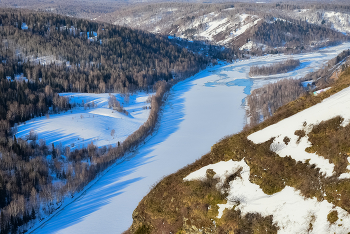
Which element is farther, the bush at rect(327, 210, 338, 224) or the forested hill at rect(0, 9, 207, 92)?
the forested hill at rect(0, 9, 207, 92)

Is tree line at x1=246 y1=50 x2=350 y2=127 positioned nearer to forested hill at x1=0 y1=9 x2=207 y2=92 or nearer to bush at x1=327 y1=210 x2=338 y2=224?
forested hill at x1=0 y1=9 x2=207 y2=92

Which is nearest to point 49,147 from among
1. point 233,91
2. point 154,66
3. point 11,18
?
point 233,91

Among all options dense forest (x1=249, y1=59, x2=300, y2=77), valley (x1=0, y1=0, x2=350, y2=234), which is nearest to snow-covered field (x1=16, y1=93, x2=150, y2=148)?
valley (x1=0, y1=0, x2=350, y2=234)

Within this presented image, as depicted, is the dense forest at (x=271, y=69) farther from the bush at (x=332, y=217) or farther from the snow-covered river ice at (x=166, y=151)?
the bush at (x=332, y=217)

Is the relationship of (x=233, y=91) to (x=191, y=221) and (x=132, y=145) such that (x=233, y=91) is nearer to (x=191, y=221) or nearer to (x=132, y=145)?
(x=132, y=145)

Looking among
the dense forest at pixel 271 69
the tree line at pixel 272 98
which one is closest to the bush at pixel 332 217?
the tree line at pixel 272 98

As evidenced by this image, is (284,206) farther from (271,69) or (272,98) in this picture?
(271,69)
